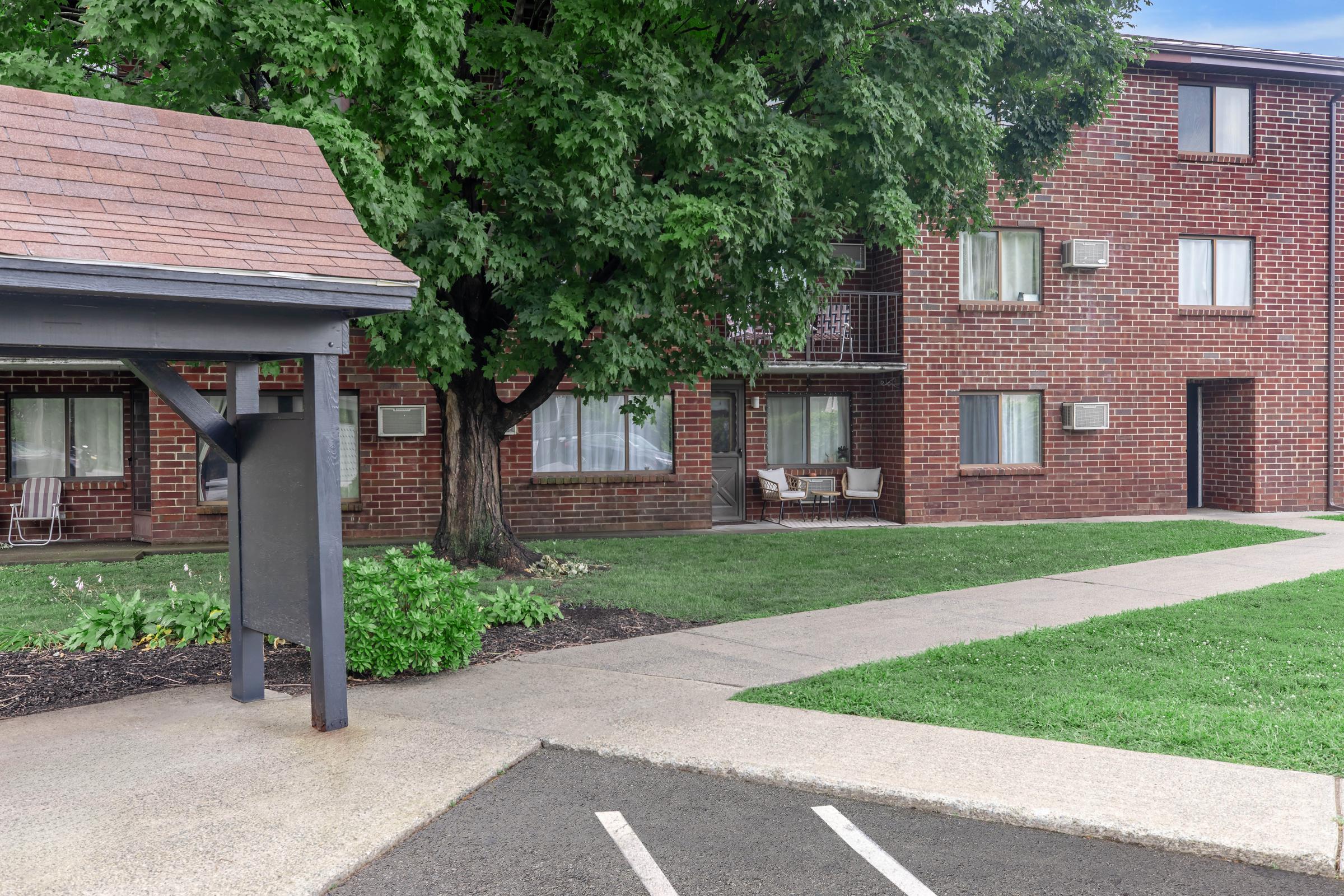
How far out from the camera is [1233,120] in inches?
765

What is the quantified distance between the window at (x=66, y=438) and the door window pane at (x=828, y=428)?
1140 centimetres

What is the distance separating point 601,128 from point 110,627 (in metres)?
5.64

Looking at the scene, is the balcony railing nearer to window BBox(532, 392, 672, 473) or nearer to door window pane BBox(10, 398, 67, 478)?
window BBox(532, 392, 672, 473)

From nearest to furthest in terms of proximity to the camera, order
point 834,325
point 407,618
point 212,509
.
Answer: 1. point 407,618
2. point 212,509
3. point 834,325

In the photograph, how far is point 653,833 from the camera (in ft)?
15.2

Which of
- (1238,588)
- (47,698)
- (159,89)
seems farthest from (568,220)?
(1238,588)

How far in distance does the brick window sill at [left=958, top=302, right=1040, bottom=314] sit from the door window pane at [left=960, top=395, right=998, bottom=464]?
149 cm

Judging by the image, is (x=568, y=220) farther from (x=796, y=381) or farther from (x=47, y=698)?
(x=796, y=381)

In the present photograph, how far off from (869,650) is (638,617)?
2.38 metres

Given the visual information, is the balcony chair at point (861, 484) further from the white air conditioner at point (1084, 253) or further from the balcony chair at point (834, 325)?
the white air conditioner at point (1084, 253)

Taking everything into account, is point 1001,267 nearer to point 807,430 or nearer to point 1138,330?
point 1138,330

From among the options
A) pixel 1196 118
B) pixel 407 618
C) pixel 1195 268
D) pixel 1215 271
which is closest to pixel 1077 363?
pixel 1195 268

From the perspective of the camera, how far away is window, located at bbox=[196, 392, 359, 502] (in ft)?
51.4

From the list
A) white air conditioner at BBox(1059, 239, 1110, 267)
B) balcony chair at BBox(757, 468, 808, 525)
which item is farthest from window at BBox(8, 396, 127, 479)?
white air conditioner at BBox(1059, 239, 1110, 267)
